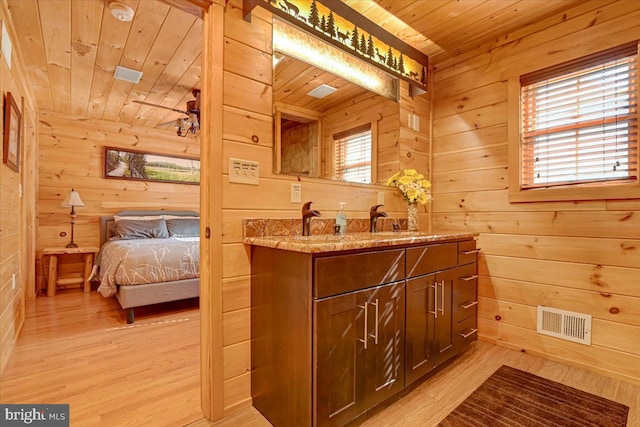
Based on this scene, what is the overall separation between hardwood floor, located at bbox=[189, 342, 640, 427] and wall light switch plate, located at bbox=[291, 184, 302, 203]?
1.18 metres

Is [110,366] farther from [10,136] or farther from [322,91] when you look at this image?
[322,91]

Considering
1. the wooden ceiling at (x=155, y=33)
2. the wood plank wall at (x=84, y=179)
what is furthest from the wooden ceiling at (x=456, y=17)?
the wood plank wall at (x=84, y=179)

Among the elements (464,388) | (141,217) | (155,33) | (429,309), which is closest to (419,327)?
(429,309)

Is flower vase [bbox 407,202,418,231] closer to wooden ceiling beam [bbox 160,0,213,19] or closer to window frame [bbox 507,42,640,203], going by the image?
window frame [bbox 507,42,640,203]

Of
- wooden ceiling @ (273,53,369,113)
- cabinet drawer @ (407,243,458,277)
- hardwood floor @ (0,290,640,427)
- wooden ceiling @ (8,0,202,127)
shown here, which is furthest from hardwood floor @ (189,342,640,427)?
wooden ceiling @ (8,0,202,127)

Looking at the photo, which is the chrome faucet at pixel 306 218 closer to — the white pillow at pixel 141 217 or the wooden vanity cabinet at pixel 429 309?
the wooden vanity cabinet at pixel 429 309

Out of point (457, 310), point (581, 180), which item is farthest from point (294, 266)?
point (581, 180)

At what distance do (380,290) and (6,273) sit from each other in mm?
2537

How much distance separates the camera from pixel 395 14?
2145 mm

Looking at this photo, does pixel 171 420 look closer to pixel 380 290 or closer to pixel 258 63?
pixel 380 290

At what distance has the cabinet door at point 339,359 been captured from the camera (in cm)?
127

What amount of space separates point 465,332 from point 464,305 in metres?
0.19

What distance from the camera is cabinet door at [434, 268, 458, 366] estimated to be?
1.89 m

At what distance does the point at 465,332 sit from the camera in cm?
216
